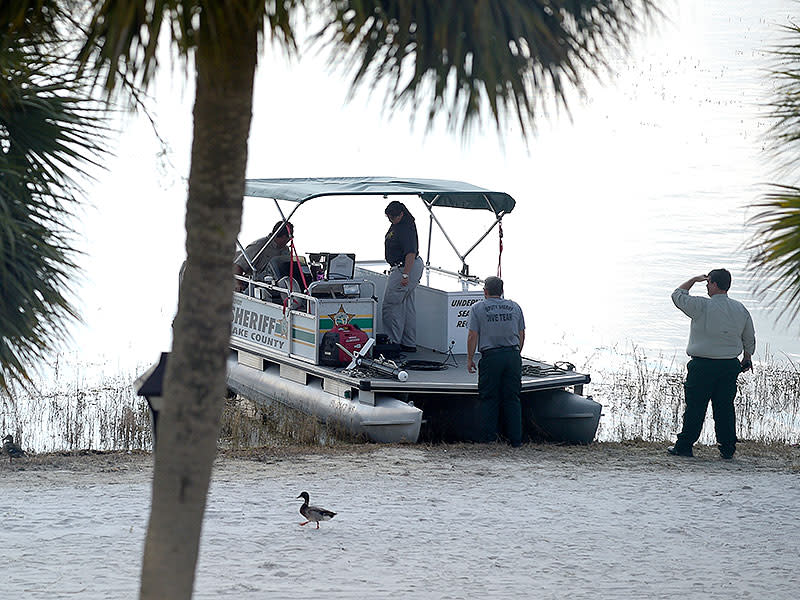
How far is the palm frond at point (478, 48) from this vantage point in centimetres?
408

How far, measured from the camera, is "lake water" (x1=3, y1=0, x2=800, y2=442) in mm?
22516

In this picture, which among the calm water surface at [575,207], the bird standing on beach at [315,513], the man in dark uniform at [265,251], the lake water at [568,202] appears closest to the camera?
the bird standing on beach at [315,513]

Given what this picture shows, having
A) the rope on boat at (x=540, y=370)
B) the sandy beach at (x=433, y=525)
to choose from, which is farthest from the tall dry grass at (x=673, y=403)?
the sandy beach at (x=433, y=525)

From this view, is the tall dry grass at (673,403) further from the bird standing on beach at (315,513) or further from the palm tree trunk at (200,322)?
the palm tree trunk at (200,322)

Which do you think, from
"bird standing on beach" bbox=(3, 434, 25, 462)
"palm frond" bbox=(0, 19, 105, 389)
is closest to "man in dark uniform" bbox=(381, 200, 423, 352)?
"bird standing on beach" bbox=(3, 434, 25, 462)

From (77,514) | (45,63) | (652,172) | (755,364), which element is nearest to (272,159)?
(652,172)

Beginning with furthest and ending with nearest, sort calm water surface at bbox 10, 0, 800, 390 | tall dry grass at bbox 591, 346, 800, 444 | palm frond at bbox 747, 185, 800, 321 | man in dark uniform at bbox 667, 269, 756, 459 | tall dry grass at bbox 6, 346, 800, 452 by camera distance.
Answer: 1. calm water surface at bbox 10, 0, 800, 390
2. tall dry grass at bbox 591, 346, 800, 444
3. tall dry grass at bbox 6, 346, 800, 452
4. man in dark uniform at bbox 667, 269, 756, 459
5. palm frond at bbox 747, 185, 800, 321

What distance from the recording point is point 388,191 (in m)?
14.6

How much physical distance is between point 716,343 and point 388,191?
4872 millimetres

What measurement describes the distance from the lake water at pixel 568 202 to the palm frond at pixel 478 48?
0.35 ft

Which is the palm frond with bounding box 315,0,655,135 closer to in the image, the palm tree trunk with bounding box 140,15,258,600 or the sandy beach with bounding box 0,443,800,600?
the palm tree trunk with bounding box 140,15,258,600

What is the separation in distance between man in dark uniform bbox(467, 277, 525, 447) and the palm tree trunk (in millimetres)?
8104

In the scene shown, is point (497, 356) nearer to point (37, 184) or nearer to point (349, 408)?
point (349, 408)

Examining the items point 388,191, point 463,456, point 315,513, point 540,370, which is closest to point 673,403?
point 540,370
